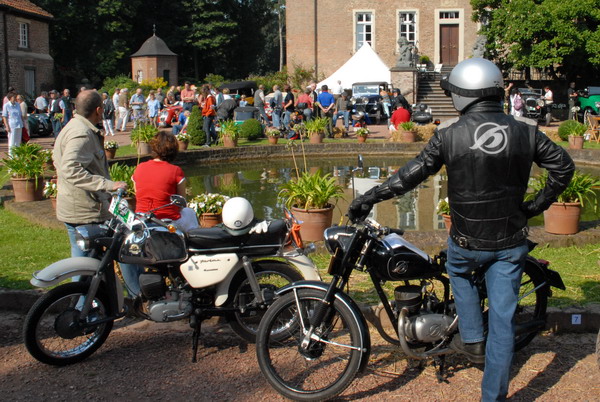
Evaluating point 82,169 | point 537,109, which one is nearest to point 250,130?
point 537,109

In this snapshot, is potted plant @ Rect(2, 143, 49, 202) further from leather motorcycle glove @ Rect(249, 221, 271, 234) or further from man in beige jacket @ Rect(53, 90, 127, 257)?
leather motorcycle glove @ Rect(249, 221, 271, 234)

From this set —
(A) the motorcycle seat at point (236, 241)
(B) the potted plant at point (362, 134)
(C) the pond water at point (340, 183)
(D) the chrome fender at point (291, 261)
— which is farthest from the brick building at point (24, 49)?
(D) the chrome fender at point (291, 261)

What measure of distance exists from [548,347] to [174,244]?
264 centimetres

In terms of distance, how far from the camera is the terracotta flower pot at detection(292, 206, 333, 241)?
26.2 ft

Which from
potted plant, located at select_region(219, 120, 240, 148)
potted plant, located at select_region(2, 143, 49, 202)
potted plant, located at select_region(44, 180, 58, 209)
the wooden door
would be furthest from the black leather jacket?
the wooden door

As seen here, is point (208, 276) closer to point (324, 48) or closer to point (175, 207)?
point (175, 207)

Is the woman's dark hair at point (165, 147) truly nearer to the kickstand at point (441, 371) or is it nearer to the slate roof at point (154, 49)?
the kickstand at point (441, 371)

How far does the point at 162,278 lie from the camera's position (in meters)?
4.84

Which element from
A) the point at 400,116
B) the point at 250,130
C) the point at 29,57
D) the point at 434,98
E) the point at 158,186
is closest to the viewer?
the point at 158,186

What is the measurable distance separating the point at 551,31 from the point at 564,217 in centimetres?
2218

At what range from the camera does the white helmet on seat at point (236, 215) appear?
186 inches

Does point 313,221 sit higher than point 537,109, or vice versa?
point 537,109

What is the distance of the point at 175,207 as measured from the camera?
5570 millimetres

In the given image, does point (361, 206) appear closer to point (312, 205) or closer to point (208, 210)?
point (312, 205)
